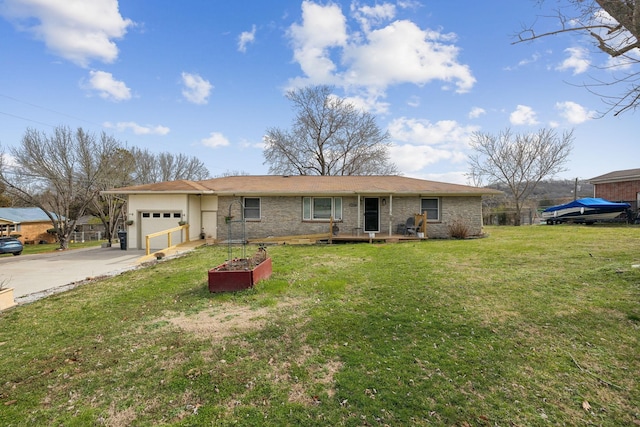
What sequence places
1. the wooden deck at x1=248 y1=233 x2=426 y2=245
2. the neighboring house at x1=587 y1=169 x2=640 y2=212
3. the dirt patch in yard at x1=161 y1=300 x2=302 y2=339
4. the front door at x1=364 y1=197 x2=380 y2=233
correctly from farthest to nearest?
1. the neighboring house at x1=587 y1=169 x2=640 y2=212
2. the front door at x1=364 y1=197 x2=380 y2=233
3. the wooden deck at x1=248 y1=233 x2=426 y2=245
4. the dirt patch in yard at x1=161 y1=300 x2=302 y2=339

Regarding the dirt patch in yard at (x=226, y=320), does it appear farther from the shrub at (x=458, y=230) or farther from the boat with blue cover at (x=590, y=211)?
the boat with blue cover at (x=590, y=211)

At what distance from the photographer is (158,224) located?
547 inches

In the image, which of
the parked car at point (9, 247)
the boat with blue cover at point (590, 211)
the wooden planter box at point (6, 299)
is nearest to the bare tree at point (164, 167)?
the parked car at point (9, 247)

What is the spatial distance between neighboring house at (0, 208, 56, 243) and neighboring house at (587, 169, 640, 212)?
49.4m

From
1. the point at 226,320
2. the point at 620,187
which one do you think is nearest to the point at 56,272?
the point at 226,320

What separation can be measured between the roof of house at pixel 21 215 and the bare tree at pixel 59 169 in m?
10.2

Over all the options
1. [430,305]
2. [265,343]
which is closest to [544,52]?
[430,305]

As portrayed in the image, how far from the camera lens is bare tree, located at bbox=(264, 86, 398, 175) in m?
29.9

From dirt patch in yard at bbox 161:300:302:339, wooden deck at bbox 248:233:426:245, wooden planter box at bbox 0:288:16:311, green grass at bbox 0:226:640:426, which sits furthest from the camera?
wooden deck at bbox 248:233:426:245

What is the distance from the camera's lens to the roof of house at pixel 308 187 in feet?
45.4

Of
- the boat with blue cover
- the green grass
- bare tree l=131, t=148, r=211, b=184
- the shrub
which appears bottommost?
the green grass

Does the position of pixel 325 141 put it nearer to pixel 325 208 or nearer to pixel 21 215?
pixel 325 208

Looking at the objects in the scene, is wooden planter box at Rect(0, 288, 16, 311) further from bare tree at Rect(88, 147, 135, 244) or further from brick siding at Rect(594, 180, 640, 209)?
brick siding at Rect(594, 180, 640, 209)

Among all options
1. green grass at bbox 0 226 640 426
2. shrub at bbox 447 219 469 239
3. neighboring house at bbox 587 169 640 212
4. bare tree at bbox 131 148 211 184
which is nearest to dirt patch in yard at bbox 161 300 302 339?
green grass at bbox 0 226 640 426
